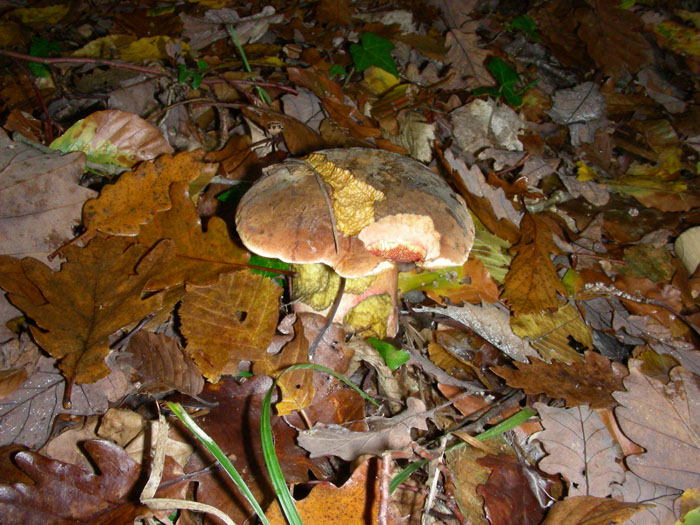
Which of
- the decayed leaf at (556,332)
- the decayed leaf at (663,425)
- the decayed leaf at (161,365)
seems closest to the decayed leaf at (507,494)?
the decayed leaf at (663,425)

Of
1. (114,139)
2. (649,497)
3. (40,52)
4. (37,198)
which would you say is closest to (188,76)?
(114,139)

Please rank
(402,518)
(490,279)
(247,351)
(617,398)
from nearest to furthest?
(402,518) → (247,351) → (617,398) → (490,279)

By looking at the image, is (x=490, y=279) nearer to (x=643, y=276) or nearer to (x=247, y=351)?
(x=643, y=276)

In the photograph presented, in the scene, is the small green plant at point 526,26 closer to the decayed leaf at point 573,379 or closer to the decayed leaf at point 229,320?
the decayed leaf at point 573,379

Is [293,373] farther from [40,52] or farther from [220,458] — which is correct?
[40,52]

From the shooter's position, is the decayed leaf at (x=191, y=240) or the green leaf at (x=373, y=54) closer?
the decayed leaf at (x=191, y=240)

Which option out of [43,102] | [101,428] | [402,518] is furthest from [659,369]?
[43,102]

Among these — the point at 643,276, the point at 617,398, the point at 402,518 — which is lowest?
the point at 643,276

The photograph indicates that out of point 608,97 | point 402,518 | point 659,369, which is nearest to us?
point 402,518
